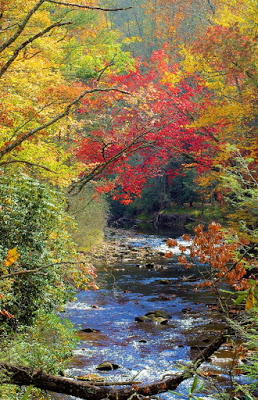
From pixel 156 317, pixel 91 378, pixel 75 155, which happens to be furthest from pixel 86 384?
pixel 75 155

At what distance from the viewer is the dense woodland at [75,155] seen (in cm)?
546

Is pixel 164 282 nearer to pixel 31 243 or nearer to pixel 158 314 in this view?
pixel 158 314

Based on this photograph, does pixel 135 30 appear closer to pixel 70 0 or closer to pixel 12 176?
pixel 70 0

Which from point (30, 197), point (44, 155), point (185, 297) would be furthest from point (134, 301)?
point (30, 197)

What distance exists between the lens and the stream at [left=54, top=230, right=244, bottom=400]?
7602mm

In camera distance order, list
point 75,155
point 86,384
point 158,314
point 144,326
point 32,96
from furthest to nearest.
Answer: point 75,155 → point 158,314 → point 144,326 → point 32,96 → point 86,384

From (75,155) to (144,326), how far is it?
772cm

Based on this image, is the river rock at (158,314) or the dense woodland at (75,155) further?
the river rock at (158,314)

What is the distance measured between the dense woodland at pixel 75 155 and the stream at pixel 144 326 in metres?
0.87

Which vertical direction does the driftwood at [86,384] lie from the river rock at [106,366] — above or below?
above

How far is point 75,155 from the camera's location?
1549cm

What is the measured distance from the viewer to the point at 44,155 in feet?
37.2

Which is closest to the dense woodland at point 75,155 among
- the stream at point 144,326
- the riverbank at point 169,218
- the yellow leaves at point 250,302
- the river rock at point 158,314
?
the yellow leaves at point 250,302

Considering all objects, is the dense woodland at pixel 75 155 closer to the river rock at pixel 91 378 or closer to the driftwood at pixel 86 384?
the driftwood at pixel 86 384
